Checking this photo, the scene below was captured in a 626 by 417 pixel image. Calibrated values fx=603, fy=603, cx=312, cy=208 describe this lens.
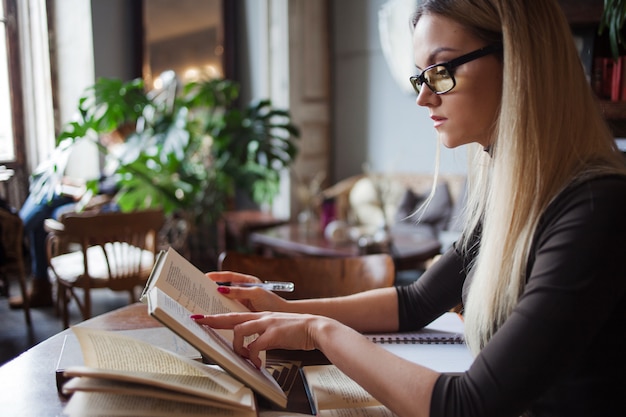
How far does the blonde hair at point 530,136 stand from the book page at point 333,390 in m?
0.22

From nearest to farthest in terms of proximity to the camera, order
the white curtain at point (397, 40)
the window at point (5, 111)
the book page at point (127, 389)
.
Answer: the book page at point (127, 389), the window at point (5, 111), the white curtain at point (397, 40)

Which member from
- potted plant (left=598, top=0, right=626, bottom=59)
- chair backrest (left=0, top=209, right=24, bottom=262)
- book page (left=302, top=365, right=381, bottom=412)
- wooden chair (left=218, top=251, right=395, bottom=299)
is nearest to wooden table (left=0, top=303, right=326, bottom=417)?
book page (left=302, top=365, right=381, bottom=412)

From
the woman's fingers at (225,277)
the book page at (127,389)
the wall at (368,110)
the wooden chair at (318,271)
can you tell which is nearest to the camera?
the book page at (127,389)

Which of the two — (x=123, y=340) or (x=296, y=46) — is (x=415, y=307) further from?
(x=296, y=46)

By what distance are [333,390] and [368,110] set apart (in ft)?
16.2

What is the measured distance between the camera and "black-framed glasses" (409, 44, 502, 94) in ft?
2.99

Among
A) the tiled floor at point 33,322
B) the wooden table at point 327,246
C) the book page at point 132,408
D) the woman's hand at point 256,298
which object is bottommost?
the tiled floor at point 33,322

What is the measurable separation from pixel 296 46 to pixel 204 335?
4.93 metres

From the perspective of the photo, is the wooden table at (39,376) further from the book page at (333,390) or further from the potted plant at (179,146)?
the potted plant at (179,146)

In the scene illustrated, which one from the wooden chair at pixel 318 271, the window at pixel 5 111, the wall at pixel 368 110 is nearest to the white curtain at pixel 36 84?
the window at pixel 5 111

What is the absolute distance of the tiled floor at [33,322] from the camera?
130 inches

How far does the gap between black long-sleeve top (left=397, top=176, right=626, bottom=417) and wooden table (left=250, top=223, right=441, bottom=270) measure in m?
2.51

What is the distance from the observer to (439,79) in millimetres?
947

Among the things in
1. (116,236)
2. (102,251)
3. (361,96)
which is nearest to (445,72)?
(116,236)
